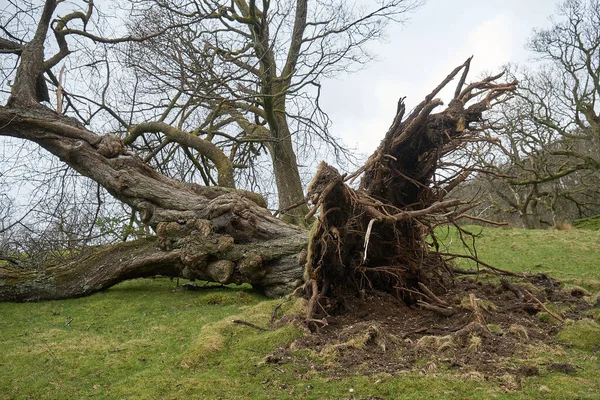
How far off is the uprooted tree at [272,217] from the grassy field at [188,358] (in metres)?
0.47

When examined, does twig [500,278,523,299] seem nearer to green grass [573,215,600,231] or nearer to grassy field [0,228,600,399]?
grassy field [0,228,600,399]

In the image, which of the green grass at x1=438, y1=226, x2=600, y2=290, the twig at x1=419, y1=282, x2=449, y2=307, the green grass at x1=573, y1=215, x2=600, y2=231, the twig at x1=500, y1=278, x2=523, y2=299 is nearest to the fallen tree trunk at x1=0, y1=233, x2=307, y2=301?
the twig at x1=419, y1=282, x2=449, y2=307

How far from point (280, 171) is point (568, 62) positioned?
42.2 feet

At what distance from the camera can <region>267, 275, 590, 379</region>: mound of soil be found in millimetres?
3676

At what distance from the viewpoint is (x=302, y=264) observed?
6.46 metres

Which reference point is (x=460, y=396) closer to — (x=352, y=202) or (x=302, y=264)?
(x=352, y=202)

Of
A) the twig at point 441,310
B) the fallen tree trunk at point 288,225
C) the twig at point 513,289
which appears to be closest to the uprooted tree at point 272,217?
the fallen tree trunk at point 288,225

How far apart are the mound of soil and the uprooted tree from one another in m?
0.43

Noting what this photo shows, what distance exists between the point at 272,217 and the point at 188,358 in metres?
3.58

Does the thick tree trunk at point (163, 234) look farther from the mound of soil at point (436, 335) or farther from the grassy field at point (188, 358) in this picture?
the mound of soil at point (436, 335)

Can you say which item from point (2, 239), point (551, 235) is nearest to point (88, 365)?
point (2, 239)

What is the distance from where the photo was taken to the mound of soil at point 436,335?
3.68m

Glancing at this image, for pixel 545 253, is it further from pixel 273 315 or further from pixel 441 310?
pixel 273 315

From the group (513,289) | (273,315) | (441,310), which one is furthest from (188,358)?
(513,289)
